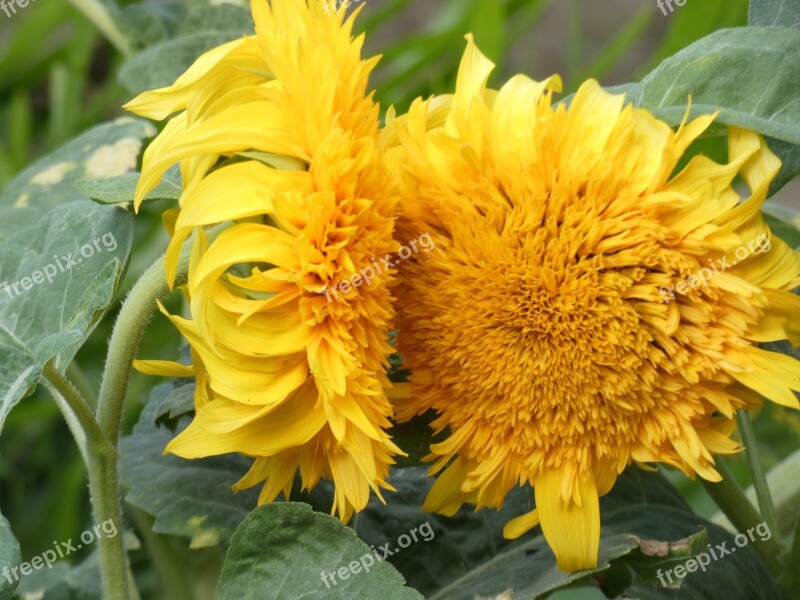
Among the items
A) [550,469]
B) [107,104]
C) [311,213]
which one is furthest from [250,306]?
[107,104]

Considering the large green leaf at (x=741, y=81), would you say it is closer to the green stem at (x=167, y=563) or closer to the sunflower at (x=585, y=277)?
the sunflower at (x=585, y=277)

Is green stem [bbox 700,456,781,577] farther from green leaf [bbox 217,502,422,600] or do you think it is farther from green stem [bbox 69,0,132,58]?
green stem [bbox 69,0,132,58]

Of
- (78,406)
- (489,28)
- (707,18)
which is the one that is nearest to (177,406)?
(78,406)

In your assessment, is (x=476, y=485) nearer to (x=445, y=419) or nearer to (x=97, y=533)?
(x=445, y=419)

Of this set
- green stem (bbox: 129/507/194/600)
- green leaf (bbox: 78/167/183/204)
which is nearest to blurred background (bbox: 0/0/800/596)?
green stem (bbox: 129/507/194/600)

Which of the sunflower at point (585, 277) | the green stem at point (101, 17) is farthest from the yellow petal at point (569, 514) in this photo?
the green stem at point (101, 17)
